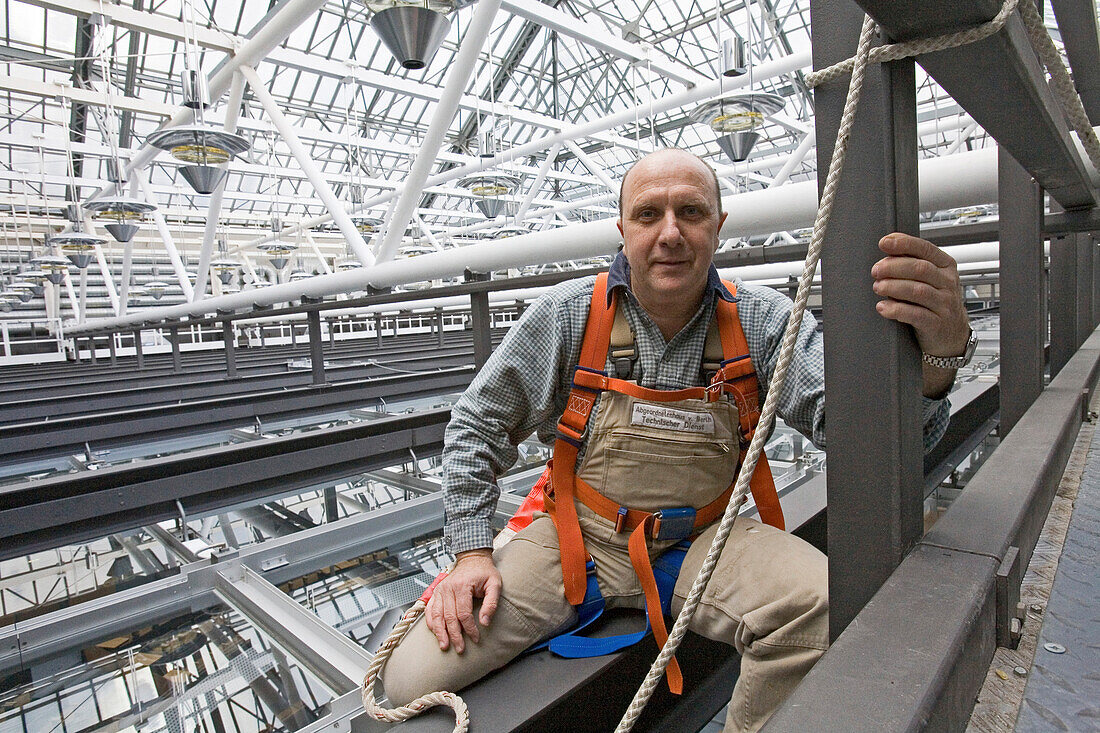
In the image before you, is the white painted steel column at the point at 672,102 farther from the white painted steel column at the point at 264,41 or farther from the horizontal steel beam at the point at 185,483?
the horizontal steel beam at the point at 185,483

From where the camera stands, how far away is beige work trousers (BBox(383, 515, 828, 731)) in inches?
46.6

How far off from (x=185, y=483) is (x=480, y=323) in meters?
2.22

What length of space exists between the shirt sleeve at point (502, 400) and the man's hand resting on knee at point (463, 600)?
0.11m

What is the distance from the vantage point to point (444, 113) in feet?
15.2

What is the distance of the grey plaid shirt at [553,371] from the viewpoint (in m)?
1.43

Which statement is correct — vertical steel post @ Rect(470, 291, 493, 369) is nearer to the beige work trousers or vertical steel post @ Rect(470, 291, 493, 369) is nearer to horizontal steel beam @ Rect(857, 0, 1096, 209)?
the beige work trousers

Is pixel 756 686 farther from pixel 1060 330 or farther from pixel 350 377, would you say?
pixel 350 377

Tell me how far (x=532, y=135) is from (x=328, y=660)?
71.2 feet

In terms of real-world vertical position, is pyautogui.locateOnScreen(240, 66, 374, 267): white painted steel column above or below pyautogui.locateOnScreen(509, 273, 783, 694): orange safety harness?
above

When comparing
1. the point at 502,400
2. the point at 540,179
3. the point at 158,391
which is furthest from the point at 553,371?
the point at 540,179

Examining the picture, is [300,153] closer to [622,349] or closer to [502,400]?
[502,400]

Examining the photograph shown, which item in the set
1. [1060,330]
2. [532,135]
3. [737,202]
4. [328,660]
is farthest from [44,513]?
[532,135]

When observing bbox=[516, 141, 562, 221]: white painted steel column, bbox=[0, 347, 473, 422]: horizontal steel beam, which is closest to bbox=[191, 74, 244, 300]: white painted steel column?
bbox=[0, 347, 473, 422]: horizontal steel beam

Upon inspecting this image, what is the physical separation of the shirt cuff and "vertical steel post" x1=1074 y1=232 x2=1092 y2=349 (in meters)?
5.04
